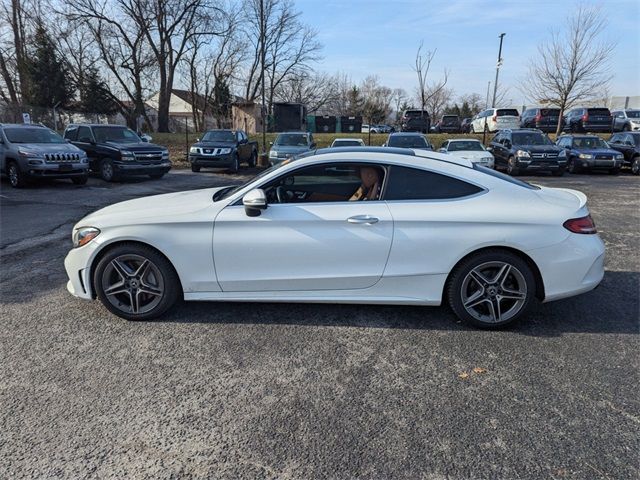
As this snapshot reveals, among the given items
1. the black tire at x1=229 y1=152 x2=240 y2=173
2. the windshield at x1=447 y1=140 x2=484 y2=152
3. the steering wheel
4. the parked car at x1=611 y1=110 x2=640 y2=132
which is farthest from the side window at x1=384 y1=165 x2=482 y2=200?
the parked car at x1=611 y1=110 x2=640 y2=132

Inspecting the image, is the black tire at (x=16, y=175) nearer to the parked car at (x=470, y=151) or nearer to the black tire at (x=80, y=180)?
the black tire at (x=80, y=180)

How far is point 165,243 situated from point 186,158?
19173 mm

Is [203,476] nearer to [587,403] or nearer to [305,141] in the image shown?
[587,403]

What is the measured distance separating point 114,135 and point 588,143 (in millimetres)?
18423

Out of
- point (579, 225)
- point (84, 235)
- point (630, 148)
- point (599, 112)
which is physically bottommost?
point (84, 235)

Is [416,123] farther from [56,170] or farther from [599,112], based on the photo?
[56,170]

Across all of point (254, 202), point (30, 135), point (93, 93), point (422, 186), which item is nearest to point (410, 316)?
point (422, 186)

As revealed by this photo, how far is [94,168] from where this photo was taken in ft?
48.9

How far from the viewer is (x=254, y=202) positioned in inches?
143

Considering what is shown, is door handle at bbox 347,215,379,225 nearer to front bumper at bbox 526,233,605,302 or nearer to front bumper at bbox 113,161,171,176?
front bumper at bbox 526,233,605,302

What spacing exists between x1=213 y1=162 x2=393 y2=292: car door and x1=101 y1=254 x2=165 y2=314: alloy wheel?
23.5 inches

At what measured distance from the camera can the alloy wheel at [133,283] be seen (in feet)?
12.7

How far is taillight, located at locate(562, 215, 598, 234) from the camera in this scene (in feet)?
12.1

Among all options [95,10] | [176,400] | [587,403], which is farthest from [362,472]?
[95,10]
